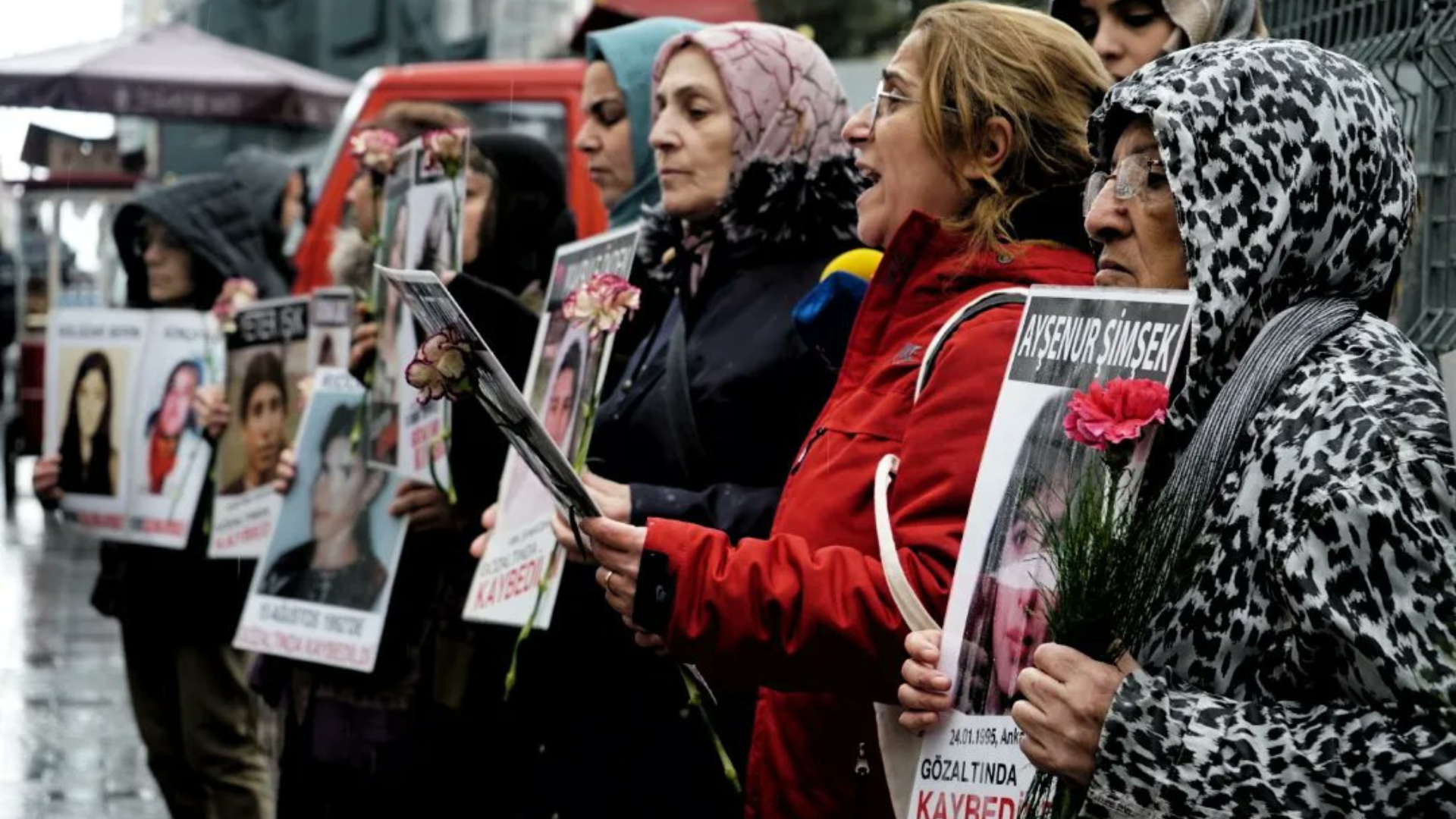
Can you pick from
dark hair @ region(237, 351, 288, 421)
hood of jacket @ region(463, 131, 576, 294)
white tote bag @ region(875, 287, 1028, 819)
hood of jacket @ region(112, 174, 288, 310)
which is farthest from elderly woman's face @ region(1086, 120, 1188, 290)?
hood of jacket @ region(112, 174, 288, 310)

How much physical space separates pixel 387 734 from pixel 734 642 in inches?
87.9

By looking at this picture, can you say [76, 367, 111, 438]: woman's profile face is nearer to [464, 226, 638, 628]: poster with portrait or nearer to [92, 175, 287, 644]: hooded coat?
[92, 175, 287, 644]: hooded coat

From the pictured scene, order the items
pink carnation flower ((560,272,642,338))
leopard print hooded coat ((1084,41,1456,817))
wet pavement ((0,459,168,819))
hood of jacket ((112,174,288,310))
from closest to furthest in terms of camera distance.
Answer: leopard print hooded coat ((1084,41,1456,817)) → pink carnation flower ((560,272,642,338)) → hood of jacket ((112,174,288,310)) → wet pavement ((0,459,168,819))

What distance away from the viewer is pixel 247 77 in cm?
1535

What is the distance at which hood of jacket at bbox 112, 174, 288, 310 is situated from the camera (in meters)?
7.16

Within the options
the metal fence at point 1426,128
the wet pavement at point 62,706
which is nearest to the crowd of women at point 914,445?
the metal fence at point 1426,128

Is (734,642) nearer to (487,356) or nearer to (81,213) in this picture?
(487,356)

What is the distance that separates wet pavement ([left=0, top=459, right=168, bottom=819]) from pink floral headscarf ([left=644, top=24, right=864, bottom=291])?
167 inches

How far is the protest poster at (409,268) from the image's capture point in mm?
4793

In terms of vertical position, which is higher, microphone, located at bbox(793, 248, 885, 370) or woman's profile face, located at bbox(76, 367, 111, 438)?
microphone, located at bbox(793, 248, 885, 370)

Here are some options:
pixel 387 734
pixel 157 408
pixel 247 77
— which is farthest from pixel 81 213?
pixel 387 734

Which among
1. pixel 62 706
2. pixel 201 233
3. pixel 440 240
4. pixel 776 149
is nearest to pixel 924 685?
pixel 776 149

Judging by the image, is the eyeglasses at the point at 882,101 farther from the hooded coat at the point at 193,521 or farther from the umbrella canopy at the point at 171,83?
the umbrella canopy at the point at 171,83

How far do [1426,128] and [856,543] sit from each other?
1.88m
